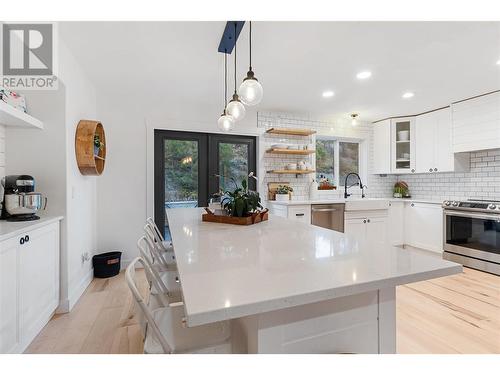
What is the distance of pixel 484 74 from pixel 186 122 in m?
3.57

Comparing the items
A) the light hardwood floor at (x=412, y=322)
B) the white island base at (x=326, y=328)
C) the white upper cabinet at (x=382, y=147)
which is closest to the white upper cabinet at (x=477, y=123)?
the white upper cabinet at (x=382, y=147)

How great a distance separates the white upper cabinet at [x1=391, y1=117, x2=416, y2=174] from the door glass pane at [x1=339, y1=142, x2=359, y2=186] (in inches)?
24.9

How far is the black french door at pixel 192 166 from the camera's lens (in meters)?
3.83

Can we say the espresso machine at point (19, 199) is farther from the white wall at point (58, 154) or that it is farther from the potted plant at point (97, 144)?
the potted plant at point (97, 144)

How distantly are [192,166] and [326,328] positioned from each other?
10.9ft

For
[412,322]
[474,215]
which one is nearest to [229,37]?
[412,322]

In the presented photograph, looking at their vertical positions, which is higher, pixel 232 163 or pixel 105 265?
pixel 232 163

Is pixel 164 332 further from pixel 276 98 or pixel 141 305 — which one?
pixel 276 98

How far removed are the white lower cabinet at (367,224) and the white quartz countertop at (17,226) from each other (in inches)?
141

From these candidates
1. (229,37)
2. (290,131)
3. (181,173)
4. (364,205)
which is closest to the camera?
(229,37)

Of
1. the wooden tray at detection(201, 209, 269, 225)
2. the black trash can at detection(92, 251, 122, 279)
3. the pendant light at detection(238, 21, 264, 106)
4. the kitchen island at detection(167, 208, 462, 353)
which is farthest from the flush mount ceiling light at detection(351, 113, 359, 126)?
the black trash can at detection(92, 251, 122, 279)

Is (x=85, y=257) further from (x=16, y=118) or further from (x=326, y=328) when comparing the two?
(x=326, y=328)

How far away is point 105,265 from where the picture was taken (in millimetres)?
3211

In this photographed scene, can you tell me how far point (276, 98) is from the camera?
369 centimetres
